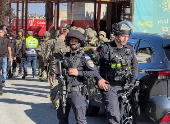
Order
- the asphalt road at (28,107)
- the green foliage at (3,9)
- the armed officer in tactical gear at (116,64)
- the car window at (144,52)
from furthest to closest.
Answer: the green foliage at (3,9), the asphalt road at (28,107), the car window at (144,52), the armed officer in tactical gear at (116,64)

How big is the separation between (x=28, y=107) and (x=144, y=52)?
11.7 feet

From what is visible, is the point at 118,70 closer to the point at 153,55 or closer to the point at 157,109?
the point at 157,109

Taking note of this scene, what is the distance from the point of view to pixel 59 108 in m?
5.76

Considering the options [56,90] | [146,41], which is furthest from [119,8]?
[56,90]

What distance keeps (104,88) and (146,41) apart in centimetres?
209

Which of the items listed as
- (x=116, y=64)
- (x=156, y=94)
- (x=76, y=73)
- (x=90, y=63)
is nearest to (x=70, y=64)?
(x=76, y=73)

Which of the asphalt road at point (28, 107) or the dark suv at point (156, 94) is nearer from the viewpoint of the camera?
the dark suv at point (156, 94)

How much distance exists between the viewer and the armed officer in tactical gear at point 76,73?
5629 mm

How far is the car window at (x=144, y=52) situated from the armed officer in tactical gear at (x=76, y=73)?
1829 mm

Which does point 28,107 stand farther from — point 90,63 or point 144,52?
point 90,63

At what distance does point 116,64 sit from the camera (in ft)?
19.7

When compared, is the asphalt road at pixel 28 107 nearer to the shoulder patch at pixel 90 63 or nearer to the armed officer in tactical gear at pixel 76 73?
the armed officer in tactical gear at pixel 76 73

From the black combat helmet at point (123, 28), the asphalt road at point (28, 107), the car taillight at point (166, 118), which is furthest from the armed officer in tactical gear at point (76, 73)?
the asphalt road at point (28, 107)

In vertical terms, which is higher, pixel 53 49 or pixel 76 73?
pixel 53 49
